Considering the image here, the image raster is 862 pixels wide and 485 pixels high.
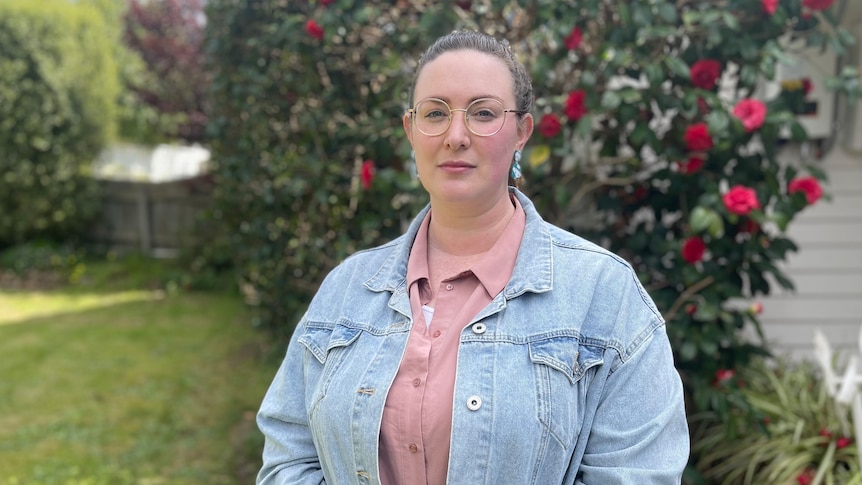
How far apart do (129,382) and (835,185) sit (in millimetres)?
4839

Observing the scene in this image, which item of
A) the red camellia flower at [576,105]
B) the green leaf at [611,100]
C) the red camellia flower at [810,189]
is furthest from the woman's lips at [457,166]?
the red camellia flower at [810,189]

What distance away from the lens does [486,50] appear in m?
1.48

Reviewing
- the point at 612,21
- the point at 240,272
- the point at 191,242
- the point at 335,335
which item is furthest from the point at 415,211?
the point at 191,242

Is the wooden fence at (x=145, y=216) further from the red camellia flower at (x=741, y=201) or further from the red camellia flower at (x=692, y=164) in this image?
the red camellia flower at (x=741, y=201)

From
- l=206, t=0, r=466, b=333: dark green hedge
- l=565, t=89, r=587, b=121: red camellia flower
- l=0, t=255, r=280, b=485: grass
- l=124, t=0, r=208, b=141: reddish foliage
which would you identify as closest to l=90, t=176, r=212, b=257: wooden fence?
l=124, t=0, r=208, b=141: reddish foliage

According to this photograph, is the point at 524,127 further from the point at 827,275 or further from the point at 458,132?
the point at 827,275

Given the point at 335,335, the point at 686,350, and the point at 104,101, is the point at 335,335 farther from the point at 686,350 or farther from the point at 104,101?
the point at 104,101

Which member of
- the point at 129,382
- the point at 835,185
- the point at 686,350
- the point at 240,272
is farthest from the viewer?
the point at 129,382

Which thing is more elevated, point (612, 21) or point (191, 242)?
point (612, 21)

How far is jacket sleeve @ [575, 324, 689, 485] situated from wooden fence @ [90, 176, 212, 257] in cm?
873

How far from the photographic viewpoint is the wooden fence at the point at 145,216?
9.65 meters

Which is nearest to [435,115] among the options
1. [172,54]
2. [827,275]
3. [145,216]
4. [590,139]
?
[590,139]

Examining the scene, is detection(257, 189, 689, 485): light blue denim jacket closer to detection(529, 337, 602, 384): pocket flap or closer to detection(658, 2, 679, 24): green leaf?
detection(529, 337, 602, 384): pocket flap

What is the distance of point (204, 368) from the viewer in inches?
Result: 222
